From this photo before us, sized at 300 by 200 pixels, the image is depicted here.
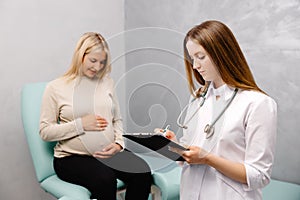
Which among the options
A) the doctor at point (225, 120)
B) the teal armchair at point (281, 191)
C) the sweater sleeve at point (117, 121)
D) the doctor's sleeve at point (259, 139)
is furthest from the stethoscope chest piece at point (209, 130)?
the teal armchair at point (281, 191)

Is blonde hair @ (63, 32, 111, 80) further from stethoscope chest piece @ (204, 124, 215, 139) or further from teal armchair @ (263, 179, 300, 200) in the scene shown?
teal armchair @ (263, 179, 300, 200)

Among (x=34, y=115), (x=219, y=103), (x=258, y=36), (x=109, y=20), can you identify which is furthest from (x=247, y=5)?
(x=34, y=115)

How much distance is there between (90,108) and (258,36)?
1.28 meters

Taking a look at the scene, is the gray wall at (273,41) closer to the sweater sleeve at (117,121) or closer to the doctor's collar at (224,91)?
the doctor's collar at (224,91)

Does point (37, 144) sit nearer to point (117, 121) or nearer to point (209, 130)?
A: point (117, 121)

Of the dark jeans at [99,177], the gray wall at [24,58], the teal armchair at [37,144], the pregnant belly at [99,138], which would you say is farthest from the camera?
the gray wall at [24,58]

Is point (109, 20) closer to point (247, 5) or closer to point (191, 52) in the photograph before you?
point (247, 5)

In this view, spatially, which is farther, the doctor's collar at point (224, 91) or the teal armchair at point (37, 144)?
the teal armchair at point (37, 144)

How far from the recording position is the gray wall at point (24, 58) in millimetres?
1880

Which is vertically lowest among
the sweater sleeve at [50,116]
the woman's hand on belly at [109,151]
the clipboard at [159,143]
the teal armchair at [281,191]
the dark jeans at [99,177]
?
the teal armchair at [281,191]

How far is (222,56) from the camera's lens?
3.47 ft

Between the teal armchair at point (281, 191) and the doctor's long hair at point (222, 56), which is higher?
the doctor's long hair at point (222, 56)

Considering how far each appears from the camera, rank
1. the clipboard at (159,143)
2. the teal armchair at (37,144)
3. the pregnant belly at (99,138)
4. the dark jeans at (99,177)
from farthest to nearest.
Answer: the teal armchair at (37,144) → the dark jeans at (99,177) → the pregnant belly at (99,138) → the clipboard at (159,143)

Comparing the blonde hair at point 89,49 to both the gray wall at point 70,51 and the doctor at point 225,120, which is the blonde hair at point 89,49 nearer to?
the doctor at point 225,120
